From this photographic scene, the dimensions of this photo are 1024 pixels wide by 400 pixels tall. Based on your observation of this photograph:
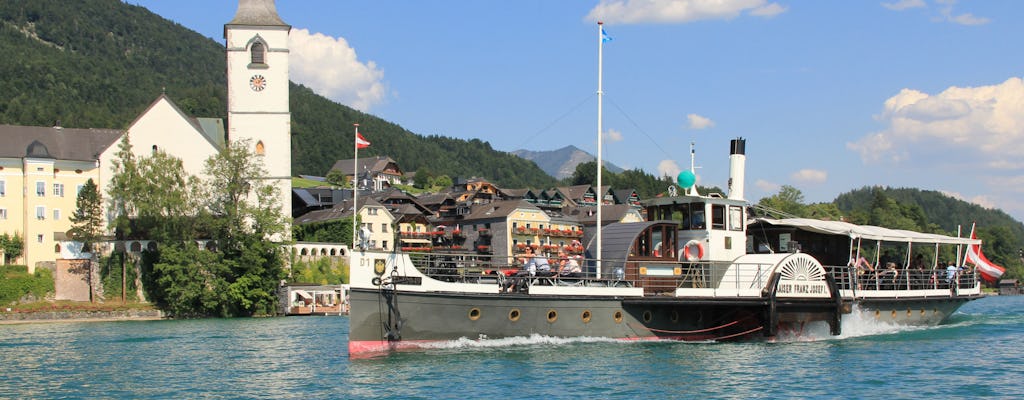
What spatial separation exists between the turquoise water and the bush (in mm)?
28263

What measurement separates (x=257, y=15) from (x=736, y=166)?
4706 centimetres

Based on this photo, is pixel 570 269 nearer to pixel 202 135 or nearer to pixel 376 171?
pixel 202 135

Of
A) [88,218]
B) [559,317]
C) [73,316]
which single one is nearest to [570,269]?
[559,317]

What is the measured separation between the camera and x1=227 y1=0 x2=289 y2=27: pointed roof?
72125mm

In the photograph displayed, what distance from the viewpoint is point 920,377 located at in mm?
24547

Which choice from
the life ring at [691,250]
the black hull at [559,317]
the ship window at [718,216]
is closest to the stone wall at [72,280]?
the black hull at [559,317]

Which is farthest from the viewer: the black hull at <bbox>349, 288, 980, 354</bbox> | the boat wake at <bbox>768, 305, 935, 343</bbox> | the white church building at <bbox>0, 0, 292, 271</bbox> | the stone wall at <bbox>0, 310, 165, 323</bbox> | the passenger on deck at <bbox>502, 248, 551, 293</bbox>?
the white church building at <bbox>0, 0, 292, 271</bbox>

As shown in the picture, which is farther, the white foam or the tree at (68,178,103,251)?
the tree at (68,178,103,251)

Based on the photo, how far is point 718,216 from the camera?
32.6 m

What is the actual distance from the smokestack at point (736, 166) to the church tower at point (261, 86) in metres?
43.4

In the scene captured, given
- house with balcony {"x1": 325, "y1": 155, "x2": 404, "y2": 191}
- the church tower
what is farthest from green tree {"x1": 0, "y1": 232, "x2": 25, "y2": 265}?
house with balcony {"x1": 325, "y1": 155, "x2": 404, "y2": 191}

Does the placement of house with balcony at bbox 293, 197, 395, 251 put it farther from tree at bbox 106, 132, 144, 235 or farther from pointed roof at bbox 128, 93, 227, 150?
tree at bbox 106, 132, 144, 235

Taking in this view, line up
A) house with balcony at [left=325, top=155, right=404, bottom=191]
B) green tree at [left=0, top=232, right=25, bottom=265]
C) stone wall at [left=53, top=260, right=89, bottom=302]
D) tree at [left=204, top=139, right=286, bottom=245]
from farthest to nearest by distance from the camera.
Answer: house with balcony at [left=325, top=155, right=404, bottom=191], green tree at [left=0, top=232, right=25, bottom=265], stone wall at [left=53, top=260, right=89, bottom=302], tree at [left=204, top=139, right=286, bottom=245]

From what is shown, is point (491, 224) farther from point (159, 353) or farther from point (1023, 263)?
point (1023, 263)
